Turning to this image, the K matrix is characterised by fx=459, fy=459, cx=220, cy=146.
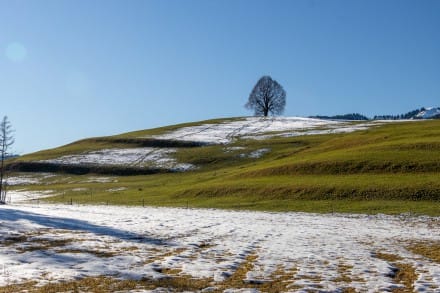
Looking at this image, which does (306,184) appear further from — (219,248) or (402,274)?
(402,274)

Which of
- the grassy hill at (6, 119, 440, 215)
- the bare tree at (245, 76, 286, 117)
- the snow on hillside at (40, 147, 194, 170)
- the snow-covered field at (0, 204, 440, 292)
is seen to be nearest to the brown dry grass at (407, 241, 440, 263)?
the snow-covered field at (0, 204, 440, 292)

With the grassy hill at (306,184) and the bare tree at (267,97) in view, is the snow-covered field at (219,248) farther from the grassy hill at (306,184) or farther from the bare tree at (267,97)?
the bare tree at (267,97)

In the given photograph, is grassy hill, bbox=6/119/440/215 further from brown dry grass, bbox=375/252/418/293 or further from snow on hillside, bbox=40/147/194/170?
brown dry grass, bbox=375/252/418/293

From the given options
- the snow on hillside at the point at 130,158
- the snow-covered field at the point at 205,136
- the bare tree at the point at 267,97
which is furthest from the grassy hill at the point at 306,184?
the bare tree at the point at 267,97

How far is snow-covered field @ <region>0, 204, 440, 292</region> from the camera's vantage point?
1470 cm

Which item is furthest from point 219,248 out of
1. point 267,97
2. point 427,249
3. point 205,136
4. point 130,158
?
point 267,97

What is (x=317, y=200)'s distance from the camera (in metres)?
45.4

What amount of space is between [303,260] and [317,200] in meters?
28.1

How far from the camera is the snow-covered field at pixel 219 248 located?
48.2ft

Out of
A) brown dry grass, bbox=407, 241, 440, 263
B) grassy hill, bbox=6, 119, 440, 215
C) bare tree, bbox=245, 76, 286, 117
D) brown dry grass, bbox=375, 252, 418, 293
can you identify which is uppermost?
bare tree, bbox=245, 76, 286, 117

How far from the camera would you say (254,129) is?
129875mm

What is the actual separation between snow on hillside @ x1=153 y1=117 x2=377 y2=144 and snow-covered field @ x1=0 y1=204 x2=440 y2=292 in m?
78.9

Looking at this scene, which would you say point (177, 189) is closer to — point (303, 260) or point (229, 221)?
point (229, 221)

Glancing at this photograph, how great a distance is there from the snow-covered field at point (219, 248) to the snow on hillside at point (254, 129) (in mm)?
78930
